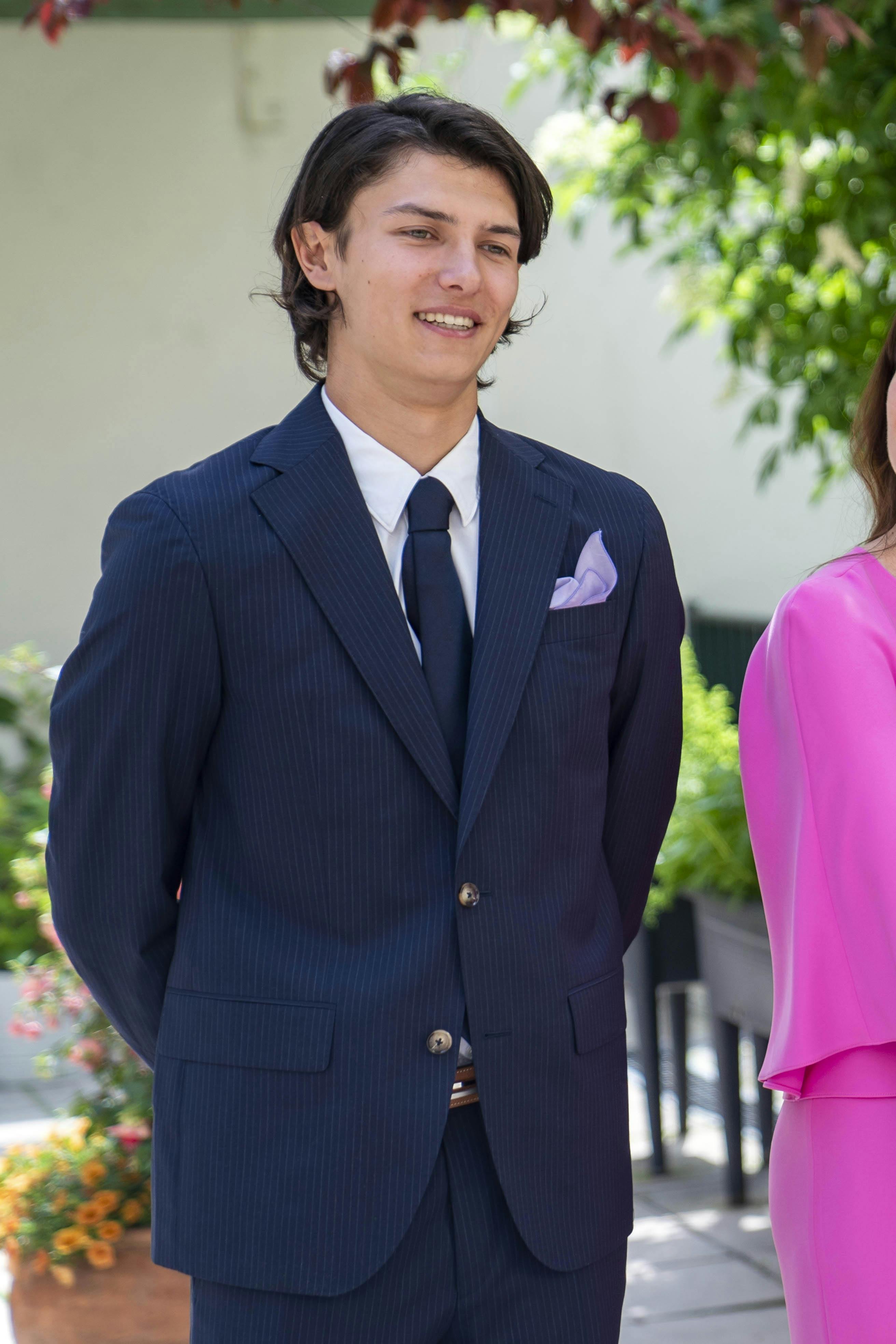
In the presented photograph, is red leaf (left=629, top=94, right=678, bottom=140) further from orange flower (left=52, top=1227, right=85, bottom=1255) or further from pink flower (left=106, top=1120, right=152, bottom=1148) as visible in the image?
orange flower (left=52, top=1227, right=85, bottom=1255)

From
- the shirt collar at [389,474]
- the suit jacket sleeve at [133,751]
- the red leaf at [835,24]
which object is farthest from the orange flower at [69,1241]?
the red leaf at [835,24]

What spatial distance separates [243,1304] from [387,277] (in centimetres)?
102

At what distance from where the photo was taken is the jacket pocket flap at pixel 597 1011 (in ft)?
5.19

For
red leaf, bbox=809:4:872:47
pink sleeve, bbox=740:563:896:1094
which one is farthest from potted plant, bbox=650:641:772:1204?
pink sleeve, bbox=740:563:896:1094

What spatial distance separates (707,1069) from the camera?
16.2 ft

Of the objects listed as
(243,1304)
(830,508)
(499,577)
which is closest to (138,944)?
(243,1304)

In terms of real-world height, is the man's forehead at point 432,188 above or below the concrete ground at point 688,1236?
above

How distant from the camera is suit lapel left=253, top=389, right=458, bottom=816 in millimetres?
1507

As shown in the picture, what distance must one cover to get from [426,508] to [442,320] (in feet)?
0.63

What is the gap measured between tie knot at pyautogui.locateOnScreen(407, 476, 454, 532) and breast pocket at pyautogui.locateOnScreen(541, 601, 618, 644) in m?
0.15

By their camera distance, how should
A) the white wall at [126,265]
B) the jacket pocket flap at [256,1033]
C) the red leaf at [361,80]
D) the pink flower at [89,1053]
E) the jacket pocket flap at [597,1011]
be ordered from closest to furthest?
1. the jacket pocket flap at [256,1033]
2. the jacket pocket flap at [597,1011]
3. the red leaf at [361,80]
4. the pink flower at [89,1053]
5. the white wall at [126,265]

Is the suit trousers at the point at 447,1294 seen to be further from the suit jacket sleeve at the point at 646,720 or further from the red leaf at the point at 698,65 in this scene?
the red leaf at the point at 698,65

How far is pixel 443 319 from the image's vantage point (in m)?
1.55

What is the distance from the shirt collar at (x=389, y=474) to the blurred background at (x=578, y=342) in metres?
1.00
